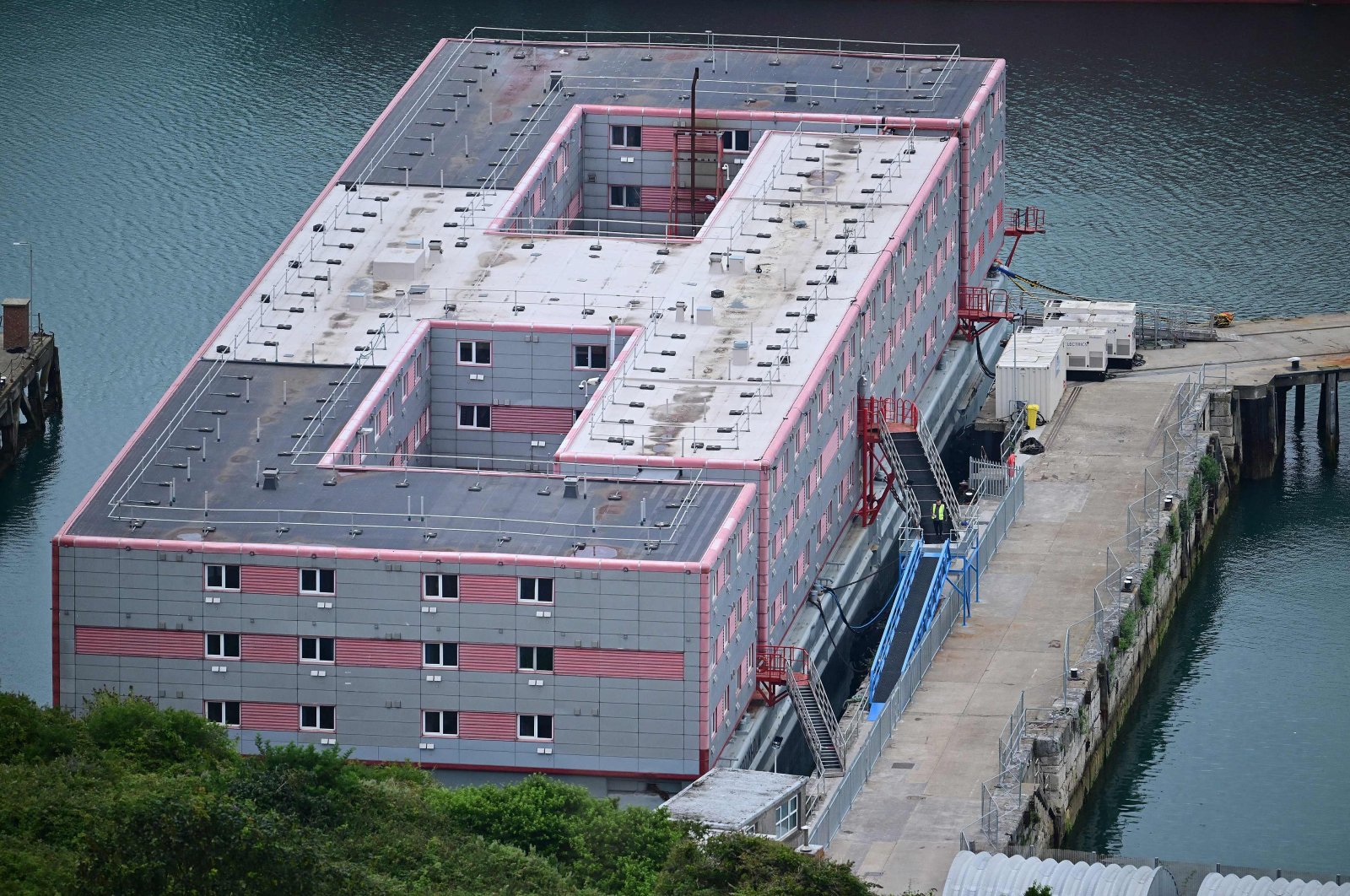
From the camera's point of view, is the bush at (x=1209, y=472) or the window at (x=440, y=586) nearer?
the window at (x=440, y=586)

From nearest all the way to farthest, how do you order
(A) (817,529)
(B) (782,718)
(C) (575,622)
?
(C) (575,622) → (B) (782,718) → (A) (817,529)

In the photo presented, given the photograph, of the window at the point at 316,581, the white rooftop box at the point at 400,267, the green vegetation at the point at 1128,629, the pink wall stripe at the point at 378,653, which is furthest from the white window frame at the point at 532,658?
the white rooftop box at the point at 400,267

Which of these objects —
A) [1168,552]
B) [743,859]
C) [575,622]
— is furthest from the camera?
[1168,552]

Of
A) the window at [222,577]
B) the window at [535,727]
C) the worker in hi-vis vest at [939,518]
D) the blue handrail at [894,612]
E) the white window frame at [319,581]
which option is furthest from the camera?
the worker in hi-vis vest at [939,518]

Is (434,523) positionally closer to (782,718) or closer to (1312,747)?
(782,718)

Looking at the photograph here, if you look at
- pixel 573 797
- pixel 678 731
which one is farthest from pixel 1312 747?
pixel 573 797

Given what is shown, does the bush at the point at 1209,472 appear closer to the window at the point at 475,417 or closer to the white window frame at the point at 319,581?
the window at the point at 475,417

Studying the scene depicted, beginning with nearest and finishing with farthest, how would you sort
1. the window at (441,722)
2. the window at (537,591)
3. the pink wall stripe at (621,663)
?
the window at (537,591) → the pink wall stripe at (621,663) → the window at (441,722)

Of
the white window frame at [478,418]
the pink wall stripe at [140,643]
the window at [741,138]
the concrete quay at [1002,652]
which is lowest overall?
the concrete quay at [1002,652]
